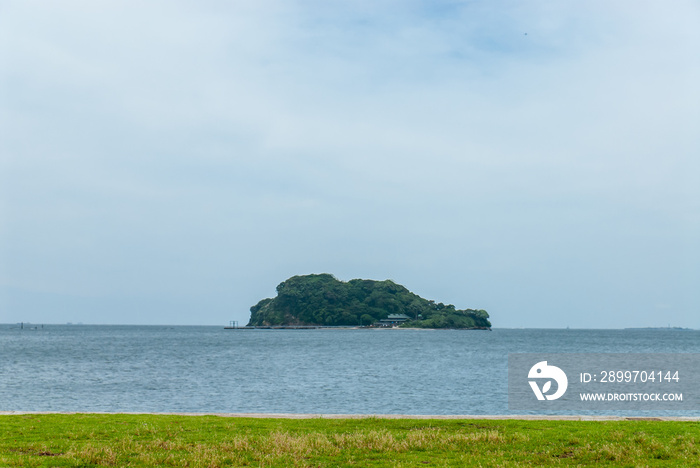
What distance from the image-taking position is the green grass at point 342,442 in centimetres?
1591

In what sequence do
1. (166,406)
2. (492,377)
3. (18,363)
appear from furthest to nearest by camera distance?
(18,363) < (492,377) < (166,406)

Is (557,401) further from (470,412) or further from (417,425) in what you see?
(417,425)

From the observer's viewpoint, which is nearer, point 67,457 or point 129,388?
point 67,457

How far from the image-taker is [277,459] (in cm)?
1595

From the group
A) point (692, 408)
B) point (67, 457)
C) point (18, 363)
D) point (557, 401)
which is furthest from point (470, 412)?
point (18, 363)

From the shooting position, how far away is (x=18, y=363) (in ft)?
294

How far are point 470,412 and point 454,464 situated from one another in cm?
2617

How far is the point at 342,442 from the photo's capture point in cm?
1809

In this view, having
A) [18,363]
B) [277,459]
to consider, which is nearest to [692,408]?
[277,459]

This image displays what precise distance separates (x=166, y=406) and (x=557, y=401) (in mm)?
29311

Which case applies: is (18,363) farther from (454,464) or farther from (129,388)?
(454,464)

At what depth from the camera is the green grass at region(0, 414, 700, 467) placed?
1591cm

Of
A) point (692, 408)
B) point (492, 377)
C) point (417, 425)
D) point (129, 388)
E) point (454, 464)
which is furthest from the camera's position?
point (492, 377)

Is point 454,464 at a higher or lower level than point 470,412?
higher
